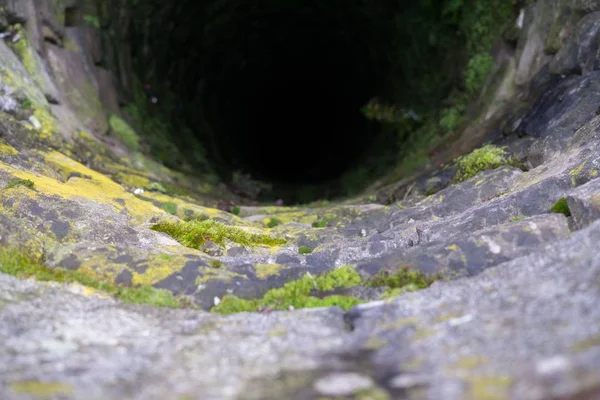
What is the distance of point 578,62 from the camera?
695 centimetres

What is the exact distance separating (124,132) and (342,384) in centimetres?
777

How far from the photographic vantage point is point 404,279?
13.3 feet

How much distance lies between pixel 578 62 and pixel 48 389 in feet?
23.9

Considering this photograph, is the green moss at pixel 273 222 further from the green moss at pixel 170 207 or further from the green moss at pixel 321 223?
the green moss at pixel 170 207

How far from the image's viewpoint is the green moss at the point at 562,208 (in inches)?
173

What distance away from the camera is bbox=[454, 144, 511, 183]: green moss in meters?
6.77

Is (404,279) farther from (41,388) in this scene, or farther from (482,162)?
(482,162)

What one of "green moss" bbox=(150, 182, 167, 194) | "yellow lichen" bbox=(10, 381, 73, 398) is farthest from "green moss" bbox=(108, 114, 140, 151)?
"yellow lichen" bbox=(10, 381, 73, 398)

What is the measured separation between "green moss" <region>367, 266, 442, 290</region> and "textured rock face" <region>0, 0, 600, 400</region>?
2.0 inches

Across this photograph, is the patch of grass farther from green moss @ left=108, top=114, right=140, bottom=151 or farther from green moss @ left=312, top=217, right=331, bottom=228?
green moss @ left=108, top=114, right=140, bottom=151

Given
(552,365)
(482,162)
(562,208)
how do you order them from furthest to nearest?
(482,162), (562,208), (552,365)

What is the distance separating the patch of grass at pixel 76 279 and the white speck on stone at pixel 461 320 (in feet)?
6.81

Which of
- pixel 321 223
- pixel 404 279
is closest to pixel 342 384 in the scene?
pixel 404 279

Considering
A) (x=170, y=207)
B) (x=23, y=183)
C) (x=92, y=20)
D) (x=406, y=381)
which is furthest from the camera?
(x=92, y=20)
